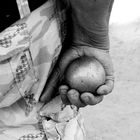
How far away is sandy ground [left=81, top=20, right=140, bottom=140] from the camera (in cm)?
275

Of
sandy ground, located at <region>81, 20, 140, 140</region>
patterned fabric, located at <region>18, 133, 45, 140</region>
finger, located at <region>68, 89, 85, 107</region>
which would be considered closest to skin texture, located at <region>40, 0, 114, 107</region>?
finger, located at <region>68, 89, 85, 107</region>

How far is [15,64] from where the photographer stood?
1.35 meters

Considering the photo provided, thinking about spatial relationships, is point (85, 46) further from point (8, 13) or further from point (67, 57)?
point (8, 13)

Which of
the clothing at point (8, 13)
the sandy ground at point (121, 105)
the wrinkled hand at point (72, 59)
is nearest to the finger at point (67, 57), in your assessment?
the wrinkled hand at point (72, 59)

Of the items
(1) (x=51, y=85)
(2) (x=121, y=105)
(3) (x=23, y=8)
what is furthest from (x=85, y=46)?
(2) (x=121, y=105)

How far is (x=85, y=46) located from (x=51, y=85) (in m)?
0.20

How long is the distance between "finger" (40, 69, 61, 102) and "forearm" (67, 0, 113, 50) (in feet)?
0.50

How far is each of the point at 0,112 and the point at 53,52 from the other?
0.30 meters

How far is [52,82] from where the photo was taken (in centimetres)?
156

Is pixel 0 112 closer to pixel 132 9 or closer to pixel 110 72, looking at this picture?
pixel 110 72

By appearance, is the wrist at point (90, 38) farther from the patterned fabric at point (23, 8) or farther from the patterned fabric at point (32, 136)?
the patterned fabric at point (32, 136)

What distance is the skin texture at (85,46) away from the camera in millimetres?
1440

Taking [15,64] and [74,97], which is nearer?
[15,64]

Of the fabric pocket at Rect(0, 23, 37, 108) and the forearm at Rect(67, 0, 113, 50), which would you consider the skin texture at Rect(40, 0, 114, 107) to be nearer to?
the forearm at Rect(67, 0, 113, 50)
